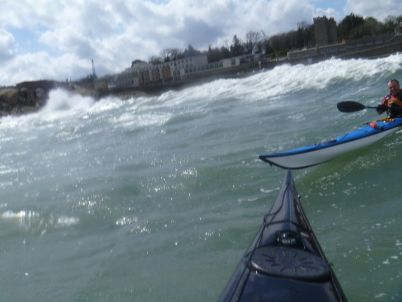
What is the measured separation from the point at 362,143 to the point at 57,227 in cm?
472

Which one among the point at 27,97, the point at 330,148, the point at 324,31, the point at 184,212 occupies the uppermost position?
the point at 324,31

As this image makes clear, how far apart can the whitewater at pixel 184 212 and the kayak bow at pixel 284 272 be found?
3.23 feet

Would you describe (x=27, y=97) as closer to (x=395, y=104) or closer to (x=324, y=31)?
(x=324, y=31)

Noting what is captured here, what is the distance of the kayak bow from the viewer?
2.57 metres

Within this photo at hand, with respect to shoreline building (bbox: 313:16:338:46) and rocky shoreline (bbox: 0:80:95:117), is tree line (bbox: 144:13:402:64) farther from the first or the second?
rocky shoreline (bbox: 0:80:95:117)

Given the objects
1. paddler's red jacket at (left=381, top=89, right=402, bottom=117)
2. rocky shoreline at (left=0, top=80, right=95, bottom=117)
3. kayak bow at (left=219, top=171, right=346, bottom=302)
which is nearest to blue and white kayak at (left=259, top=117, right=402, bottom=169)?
paddler's red jacket at (left=381, top=89, right=402, bottom=117)

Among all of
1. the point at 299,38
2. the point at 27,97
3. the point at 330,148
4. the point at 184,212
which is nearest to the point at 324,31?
the point at 299,38

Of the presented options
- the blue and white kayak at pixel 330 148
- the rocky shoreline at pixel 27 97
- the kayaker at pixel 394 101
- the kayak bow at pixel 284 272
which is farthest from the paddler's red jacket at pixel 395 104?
the rocky shoreline at pixel 27 97

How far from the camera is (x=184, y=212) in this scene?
651cm

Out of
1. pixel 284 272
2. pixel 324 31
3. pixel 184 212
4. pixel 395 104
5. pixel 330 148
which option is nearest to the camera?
pixel 284 272

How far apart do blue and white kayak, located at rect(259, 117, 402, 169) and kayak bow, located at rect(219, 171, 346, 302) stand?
3.25m

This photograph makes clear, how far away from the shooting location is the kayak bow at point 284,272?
257 cm

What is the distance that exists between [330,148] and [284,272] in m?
4.51

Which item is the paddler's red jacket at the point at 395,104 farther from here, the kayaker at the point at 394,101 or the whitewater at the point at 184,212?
the whitewater at the point at 184,212
